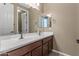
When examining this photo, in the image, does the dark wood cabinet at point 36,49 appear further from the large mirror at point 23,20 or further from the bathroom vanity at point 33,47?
the large mirror at point 23,20

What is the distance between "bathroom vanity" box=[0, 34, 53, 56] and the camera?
4.53 feet

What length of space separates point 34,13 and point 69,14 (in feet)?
1.89

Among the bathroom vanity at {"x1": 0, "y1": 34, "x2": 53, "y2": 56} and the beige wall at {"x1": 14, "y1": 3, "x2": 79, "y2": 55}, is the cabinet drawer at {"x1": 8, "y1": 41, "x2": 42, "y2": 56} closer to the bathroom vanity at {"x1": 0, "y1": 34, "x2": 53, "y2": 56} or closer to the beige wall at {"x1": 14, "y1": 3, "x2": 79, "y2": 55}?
the bathroom vanity at {"x1": 0, "y1": 34, "x2": 53, "y2": 56}

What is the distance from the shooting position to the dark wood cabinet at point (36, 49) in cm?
149

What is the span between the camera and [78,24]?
2.26 m

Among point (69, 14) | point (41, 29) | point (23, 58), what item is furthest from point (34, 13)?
point (23, 58)

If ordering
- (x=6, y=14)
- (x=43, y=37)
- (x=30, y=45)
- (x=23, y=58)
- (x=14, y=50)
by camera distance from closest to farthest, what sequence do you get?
(x=14, y=50) → (x=23, y=58) → (x=30, y=45) → (x=6, y=14) → (x=43, y=37)

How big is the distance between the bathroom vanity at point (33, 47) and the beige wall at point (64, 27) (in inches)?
5.4

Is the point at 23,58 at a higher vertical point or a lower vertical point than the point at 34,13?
lower

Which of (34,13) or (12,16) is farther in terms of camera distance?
(34,13)

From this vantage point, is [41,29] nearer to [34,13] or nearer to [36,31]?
[36,31]

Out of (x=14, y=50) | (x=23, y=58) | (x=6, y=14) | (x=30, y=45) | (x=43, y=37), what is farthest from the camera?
(x=43, y=37)

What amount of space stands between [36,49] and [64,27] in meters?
0.61

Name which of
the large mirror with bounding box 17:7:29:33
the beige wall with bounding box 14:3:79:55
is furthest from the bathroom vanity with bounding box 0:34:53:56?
the large mirror with bounding box 17:7:29:33
